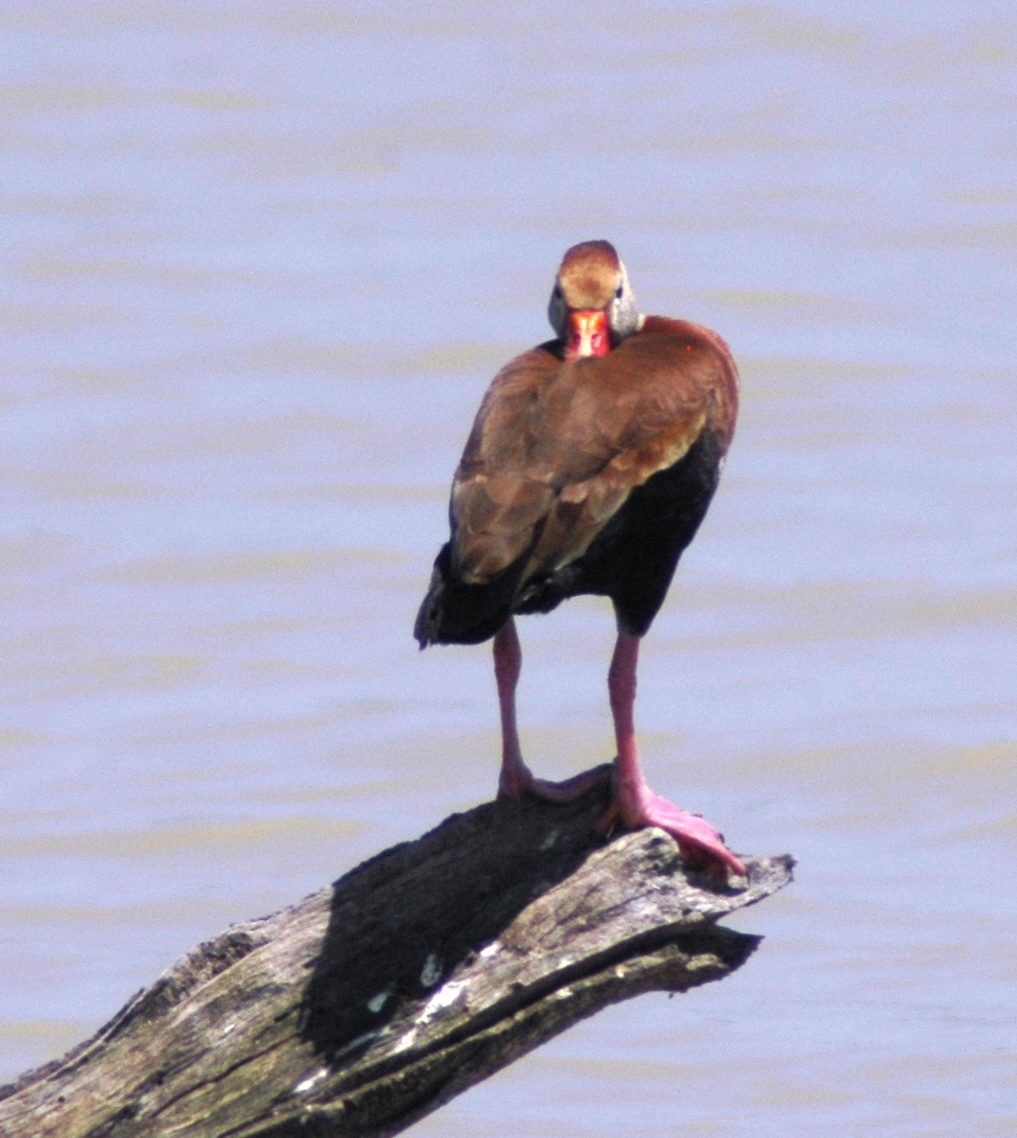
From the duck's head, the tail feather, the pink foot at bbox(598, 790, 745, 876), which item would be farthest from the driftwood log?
the duck's head

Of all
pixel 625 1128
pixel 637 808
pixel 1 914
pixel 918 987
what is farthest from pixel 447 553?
pixel 1 914

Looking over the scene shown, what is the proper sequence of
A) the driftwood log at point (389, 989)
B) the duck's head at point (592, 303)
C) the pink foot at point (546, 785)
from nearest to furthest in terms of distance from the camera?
the driftwood log at point (389, 989) < the pink foot at point (546, 785) < the duck's head at point (592, 303)

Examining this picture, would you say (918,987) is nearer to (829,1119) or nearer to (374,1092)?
(829,1119)

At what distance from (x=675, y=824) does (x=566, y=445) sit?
949 millimetres

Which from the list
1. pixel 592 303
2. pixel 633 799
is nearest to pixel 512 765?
pixel 633 799

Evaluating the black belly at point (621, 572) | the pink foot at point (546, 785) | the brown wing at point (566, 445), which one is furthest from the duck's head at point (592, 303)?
the pink foot at point (546, 785)

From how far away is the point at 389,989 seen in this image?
6.09 metres

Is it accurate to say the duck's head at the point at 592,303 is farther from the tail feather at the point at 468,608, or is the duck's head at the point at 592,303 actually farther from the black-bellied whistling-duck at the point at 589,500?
the tail feather at the point at 468,608

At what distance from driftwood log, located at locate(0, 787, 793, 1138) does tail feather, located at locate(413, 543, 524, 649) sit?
1.96 ft

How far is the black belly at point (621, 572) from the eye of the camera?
6027 millimetres

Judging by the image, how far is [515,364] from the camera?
6688mm

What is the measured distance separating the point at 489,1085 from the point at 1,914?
98.2 inches

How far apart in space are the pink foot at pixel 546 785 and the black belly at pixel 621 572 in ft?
1.28

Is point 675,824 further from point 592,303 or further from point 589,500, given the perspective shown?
point 592,303
